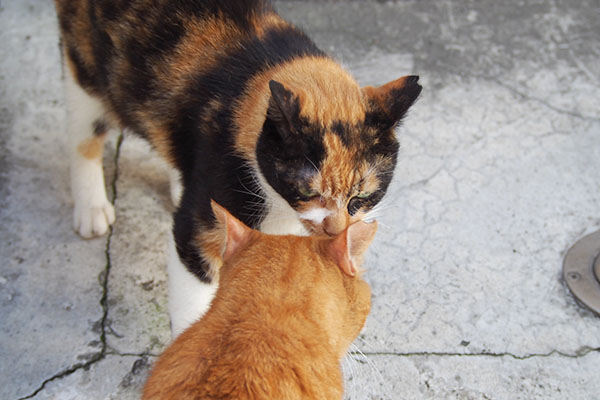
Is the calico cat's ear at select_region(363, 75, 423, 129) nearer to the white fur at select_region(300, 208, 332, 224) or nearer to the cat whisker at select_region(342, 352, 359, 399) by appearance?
the white fur at select_region(300, 208, 332, 224)

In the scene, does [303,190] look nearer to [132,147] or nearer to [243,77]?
[243,77]

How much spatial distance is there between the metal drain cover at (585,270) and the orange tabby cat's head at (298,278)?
1.26m

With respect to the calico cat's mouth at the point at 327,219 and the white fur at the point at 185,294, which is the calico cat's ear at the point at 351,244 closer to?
the calico cat's mouth at the point at 327,219

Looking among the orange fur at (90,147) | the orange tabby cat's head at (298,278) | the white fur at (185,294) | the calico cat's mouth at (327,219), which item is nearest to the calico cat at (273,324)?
the orange tabby cat's head at (298,278)

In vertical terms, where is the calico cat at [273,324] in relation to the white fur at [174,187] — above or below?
above

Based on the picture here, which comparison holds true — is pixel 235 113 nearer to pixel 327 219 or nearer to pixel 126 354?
pixel 327 219

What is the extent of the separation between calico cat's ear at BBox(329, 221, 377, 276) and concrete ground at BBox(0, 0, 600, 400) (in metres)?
0.62

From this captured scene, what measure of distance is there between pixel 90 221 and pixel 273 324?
1551mm

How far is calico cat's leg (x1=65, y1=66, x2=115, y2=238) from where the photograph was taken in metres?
2.74

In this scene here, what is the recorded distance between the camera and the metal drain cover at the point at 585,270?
2.53m

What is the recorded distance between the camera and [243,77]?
215cm

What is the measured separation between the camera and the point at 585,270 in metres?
2.64

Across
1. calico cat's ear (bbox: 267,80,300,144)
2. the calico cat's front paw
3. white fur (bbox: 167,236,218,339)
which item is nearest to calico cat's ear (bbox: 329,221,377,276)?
calico cat's ear (bbox: 267,80,300,144)

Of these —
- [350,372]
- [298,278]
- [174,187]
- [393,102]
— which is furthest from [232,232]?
[174,187]
